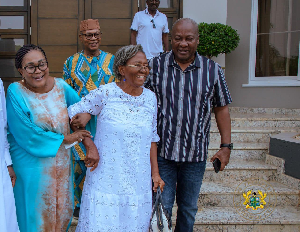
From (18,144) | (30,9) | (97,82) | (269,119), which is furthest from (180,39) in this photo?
(30,9)

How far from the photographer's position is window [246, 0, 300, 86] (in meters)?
6.88

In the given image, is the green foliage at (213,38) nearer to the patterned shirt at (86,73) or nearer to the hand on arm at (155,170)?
the patterned shirt at (86,73)

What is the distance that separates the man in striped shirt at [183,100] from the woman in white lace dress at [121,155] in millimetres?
282

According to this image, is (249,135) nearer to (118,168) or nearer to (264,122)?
(264,122)

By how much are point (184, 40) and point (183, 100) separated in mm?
431

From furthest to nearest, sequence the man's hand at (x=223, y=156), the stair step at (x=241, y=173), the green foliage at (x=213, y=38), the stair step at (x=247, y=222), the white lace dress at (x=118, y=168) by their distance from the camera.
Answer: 1. the green foliage at (x=213, y=38)
2. the stair step at (x=241, y=173)
3. the stair step at (x=247, y=222)
4. the man's hand at (x=223, y=156)
5. the white lace dress at (x=118, y=168)

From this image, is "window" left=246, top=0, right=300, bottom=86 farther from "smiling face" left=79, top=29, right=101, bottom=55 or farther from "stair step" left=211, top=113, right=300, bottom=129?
"smiling face" left=79, top=29, right=101, bottom=55

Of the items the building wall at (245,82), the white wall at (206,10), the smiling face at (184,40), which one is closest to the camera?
the smiling face at (184,40)

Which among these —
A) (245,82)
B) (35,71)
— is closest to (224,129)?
(35,71)

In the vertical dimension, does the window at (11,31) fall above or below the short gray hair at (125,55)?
above

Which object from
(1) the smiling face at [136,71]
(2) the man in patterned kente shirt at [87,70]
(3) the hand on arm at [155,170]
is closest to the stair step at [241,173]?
(2) the man in patterned kente shirt at [87,70]

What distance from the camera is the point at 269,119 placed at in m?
5.55

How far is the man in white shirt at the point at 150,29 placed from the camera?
5.29 metres

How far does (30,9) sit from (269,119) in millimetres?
4752
